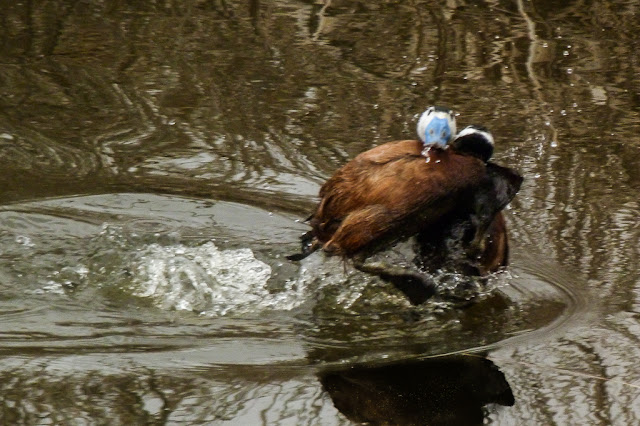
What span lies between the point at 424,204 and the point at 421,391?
0.84 meters

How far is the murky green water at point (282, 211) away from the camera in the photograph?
13.5 feet

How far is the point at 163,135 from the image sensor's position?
261 inches

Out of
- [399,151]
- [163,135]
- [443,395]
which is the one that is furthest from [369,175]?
[163,135]

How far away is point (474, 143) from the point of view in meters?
4.78

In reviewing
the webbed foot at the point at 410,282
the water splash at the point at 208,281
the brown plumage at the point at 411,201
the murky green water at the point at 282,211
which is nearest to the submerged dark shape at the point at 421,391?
the murky green water at the point at 282,211

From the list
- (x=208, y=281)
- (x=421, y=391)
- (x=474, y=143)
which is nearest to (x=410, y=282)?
(x=474, y=143)

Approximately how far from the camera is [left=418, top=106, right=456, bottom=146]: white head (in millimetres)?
4574

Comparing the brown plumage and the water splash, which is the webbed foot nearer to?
the brown plumage

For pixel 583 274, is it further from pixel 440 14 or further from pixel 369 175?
pixel 440 14

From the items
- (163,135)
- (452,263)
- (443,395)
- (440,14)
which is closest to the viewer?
(443,395)

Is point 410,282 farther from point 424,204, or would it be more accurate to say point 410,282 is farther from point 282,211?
point 282,211

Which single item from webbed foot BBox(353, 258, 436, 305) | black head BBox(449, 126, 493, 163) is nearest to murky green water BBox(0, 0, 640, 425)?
webbed foot BBox(353, 258, 436, 305)

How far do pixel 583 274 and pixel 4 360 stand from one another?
2.66 metres

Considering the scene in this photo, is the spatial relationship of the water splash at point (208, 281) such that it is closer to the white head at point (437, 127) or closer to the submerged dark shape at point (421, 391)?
the submerged dark shape at point (421, 391)
